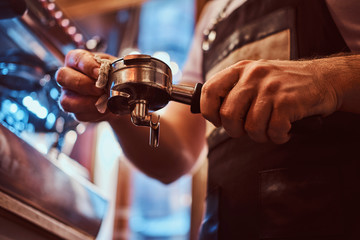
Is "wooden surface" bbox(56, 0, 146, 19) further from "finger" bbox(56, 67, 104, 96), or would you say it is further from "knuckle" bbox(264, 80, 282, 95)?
"knuckle" bbox(264, 80, 282, 95)

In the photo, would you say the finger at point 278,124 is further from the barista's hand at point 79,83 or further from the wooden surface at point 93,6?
the wooden surface at point 93,6

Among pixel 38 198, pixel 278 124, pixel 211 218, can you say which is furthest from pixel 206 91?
pixel 38 198

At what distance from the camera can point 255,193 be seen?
0.78 m

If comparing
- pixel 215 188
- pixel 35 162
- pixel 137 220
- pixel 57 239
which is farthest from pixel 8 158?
pixel 137 220

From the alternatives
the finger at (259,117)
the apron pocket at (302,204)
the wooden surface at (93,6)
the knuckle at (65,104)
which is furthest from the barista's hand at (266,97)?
the wooden surface at (93,6)

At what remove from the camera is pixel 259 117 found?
555mm

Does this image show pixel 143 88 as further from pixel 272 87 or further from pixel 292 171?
pixel 292 171

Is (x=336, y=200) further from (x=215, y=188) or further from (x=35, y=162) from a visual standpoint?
(x=35, y=162)

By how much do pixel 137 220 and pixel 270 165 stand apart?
9.72 feet

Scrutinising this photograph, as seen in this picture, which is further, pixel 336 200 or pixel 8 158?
pixel 8 158

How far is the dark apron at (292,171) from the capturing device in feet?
2.23

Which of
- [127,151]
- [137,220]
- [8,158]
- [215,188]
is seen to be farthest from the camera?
[137,220]

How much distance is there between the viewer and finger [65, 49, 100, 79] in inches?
26.4

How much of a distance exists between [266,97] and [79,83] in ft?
1.06
